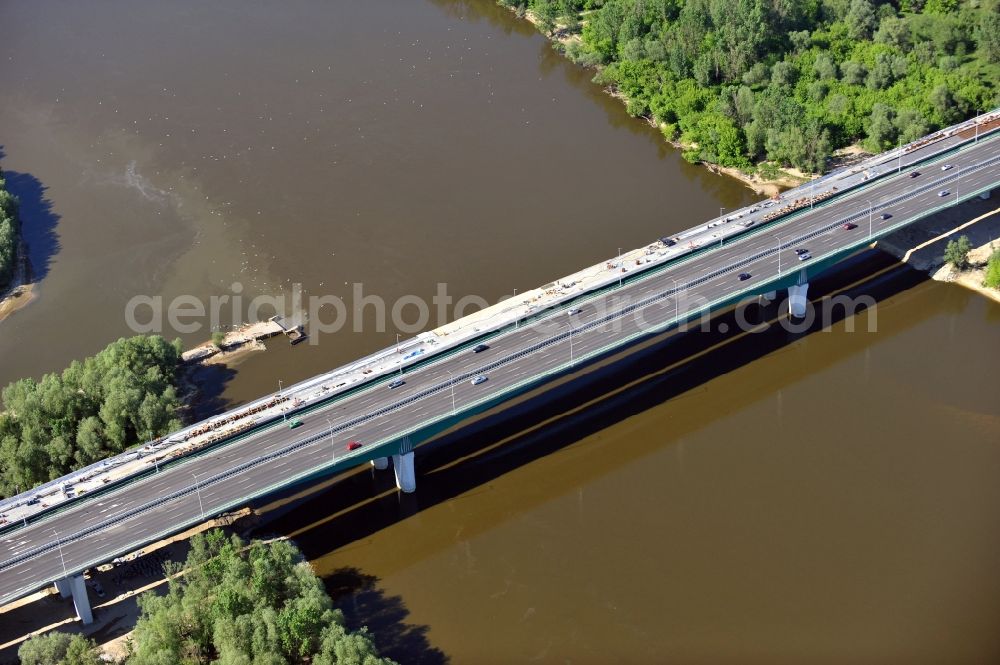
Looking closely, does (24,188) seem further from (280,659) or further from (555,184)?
(280,659)

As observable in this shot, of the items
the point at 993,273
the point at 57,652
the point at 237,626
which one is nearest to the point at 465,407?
the point at 237,626

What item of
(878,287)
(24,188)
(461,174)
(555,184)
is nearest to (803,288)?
(878,287)

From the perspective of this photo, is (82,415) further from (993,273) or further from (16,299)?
(993,273)

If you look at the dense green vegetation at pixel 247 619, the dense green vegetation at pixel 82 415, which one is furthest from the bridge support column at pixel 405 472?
the dense green vegetation at pixel 82 415

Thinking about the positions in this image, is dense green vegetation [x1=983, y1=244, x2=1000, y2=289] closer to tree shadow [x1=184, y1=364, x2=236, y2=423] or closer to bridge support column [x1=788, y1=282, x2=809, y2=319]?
bridge support column [x1=788, y1=282, x2=809, y2=319]

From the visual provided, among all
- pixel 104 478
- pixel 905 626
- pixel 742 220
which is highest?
pixel 742 220

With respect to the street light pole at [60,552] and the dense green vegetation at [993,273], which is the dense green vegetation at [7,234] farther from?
the dense green vegetation at [993,273]
